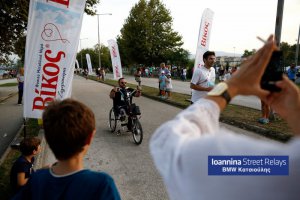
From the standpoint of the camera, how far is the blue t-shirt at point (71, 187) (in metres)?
1.35

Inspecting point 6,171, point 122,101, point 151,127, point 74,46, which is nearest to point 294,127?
point 74,46

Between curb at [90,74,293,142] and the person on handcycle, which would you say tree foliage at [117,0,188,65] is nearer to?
curb at [90,74,293,142]

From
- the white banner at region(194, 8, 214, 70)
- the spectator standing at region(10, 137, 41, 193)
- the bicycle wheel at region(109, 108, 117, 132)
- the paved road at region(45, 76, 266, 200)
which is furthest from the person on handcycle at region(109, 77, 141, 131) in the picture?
the white banner at region(194, 8, 214, 70)

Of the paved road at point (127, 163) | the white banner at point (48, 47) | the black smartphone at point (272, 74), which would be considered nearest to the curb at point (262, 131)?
the paved road at point (127, 163)

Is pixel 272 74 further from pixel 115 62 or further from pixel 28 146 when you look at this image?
pixel 115 62

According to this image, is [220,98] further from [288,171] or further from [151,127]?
[151,127]

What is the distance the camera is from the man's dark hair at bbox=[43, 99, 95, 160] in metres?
1.35

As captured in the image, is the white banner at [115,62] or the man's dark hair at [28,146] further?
the white banner at [115,62]

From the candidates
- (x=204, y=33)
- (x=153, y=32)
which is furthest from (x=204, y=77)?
(x=153, y=32)

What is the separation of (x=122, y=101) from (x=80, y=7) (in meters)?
3.05

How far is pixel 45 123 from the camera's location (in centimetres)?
139

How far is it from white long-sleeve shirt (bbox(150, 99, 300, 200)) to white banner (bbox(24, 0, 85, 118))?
3.96 meters

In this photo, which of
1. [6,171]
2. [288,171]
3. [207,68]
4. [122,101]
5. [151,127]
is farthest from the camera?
[151,127]

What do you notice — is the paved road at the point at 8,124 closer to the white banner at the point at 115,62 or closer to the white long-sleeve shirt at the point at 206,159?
the white banner at the point at 115,62
